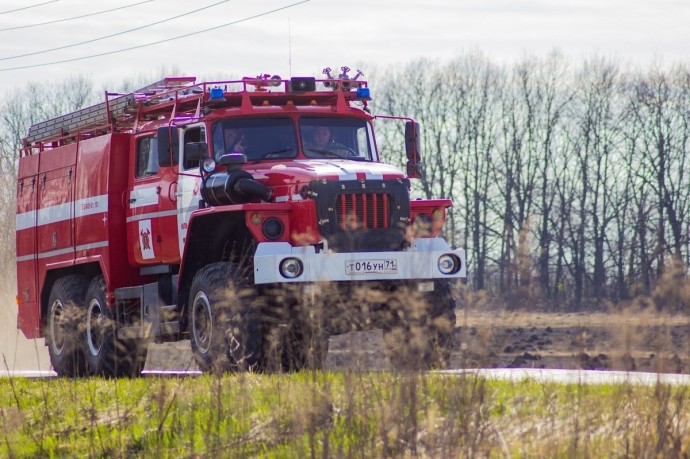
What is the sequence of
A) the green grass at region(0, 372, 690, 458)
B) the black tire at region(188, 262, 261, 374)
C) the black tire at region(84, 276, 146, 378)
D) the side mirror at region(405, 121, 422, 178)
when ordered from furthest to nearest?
1. the black tire at region(84, 276, 146, 378)
2. the side mirror at region(405, 121, 422, 178)
3. the black tire at region(188, 262, 261, 374)
4. the green grass at region(0, 372, 690, 458)

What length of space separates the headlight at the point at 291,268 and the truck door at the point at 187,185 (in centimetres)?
199

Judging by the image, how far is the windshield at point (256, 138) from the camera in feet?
51.5

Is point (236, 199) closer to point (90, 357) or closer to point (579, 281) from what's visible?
point (90, 357)

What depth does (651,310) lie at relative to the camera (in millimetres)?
7535

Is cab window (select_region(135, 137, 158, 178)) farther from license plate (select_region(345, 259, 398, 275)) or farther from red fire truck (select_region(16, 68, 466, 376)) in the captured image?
license plate (select_region(345, 259, 398, 275))

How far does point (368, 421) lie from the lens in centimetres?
911

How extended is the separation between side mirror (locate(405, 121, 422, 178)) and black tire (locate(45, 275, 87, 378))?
5009 mm

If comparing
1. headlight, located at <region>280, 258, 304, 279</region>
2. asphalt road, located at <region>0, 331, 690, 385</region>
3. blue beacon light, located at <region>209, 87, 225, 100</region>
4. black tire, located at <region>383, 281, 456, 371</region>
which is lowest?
asphalt road, located at <region>0, 331, 690, 385</region>

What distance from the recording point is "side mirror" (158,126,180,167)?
15.7m

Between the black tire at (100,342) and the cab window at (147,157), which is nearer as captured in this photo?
the cab window at (147,157)

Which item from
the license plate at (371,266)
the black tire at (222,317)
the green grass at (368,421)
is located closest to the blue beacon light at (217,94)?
the black tire at (222,317)

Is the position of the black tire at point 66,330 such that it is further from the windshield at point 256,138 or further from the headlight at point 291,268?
the headlight at point 291,268

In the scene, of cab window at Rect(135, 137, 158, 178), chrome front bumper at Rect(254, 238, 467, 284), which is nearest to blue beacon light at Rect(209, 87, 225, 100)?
cab window at Rect(135, 137, 158, 178)

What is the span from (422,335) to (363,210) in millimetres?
5975
